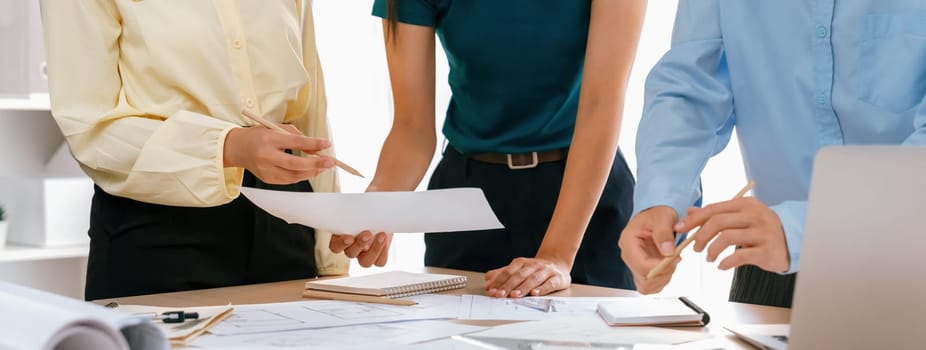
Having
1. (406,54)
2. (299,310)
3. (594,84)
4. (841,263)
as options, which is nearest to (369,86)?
(406,54)

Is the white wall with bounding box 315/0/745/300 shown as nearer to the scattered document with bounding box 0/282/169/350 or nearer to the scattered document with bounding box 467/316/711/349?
the scattered document with bounding box 467/316/711/349

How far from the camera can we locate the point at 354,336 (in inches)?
43.1

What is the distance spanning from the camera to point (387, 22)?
1841 millimetres

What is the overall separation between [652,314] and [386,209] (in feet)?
1.34

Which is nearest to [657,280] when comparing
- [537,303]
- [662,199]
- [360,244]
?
[662,199]

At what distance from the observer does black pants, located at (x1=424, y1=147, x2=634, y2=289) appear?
1758 mm

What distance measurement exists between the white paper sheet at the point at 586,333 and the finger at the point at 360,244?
1.36ft

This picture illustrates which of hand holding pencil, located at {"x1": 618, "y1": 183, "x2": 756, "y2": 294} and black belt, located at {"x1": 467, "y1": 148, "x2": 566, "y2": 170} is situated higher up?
black belt, located at {"x1": 467, "y1": 148, "x2": 566, "y2": 170}

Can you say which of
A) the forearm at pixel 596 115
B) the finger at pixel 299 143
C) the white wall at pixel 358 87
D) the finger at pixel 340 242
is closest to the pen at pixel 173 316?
the finger at pixel 299 143

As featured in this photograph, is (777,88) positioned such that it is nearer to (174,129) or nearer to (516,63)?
(516,63)

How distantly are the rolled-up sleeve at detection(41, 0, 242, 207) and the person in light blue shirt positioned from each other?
626mm

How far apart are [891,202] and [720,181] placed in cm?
253

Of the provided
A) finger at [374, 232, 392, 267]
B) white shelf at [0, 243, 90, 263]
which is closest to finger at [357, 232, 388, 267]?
finger at [374, 232, 392, 267]

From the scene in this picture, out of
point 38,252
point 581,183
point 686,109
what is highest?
point 686,109
